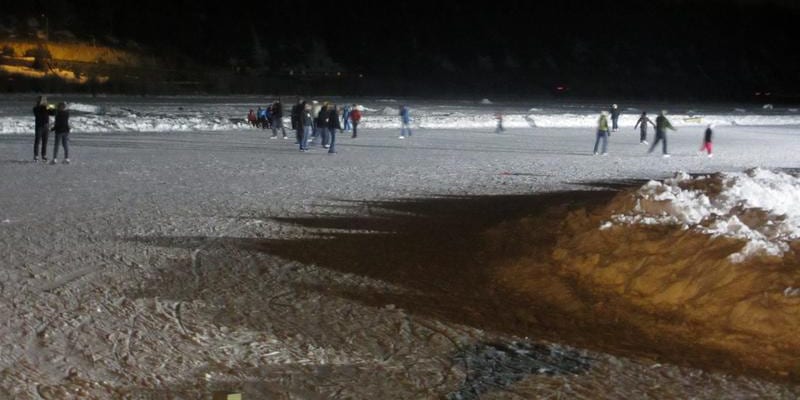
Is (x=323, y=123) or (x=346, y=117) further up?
(x=346, y=117)

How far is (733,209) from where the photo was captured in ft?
28.2

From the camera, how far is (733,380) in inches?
203

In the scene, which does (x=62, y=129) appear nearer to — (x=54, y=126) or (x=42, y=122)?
(x=54, y=126)

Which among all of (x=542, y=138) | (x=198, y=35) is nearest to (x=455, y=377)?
(x=542, y=138)

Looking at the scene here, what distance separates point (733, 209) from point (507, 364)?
424 centimetres

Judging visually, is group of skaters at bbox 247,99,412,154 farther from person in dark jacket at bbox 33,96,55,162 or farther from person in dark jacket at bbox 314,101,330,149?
person in dark jacket at bbox 33,96,55,162

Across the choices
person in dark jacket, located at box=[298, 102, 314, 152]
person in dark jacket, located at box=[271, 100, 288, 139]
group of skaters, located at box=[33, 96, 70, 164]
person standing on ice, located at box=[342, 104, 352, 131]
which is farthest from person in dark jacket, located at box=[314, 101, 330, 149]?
person standing on ice, located at box=[342, 104, 352, 131]

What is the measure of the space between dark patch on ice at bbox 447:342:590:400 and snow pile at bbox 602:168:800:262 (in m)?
2.01

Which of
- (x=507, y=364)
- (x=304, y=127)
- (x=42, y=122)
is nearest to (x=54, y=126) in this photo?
(x=42, y=122)

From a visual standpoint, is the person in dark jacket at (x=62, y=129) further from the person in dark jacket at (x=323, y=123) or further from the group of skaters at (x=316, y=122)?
the person in dark jacket at (x=323, y=123)

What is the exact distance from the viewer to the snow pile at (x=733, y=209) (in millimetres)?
7301

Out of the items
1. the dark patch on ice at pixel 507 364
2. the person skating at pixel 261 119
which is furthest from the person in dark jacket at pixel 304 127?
the dark patch on ice at pixel 507 364

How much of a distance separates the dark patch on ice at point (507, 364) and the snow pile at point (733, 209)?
6.60 feet

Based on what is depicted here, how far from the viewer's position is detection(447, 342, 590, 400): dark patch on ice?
496 cm
